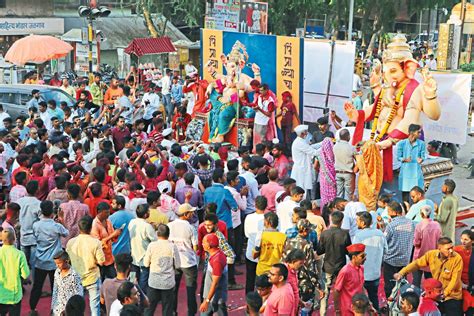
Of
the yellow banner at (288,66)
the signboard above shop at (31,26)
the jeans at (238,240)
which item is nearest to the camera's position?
the jeans at (238,240)

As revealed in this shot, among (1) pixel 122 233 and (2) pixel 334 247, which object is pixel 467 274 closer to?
(2) pixel 334 247

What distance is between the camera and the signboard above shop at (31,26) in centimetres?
3272

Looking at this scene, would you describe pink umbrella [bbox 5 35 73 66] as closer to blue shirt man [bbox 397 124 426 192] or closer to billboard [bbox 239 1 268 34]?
billboard [bbox 239 1 268 34]

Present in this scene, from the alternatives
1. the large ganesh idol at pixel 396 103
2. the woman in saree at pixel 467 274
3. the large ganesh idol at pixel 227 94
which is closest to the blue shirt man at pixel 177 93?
the large ganesh idol at pixel 227 94

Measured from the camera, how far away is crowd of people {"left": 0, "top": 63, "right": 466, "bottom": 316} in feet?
27.4

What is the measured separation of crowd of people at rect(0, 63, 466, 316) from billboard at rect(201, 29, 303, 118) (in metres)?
3.96

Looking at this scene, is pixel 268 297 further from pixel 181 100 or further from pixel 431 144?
pixel 181 100

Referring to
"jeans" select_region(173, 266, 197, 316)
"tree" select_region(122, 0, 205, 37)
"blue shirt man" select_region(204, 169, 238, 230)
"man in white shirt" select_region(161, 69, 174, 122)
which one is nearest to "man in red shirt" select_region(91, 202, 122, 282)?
"jeans" select_region(173, 266, 197, 316)

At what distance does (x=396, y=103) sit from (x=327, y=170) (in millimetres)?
1912

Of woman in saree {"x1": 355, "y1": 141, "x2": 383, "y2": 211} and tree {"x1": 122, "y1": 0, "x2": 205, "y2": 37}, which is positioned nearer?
woman in saree {"x1": 355, "y1": 141, "x2": 383, "y2": 211}

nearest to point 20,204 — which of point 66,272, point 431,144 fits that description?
point 66,272

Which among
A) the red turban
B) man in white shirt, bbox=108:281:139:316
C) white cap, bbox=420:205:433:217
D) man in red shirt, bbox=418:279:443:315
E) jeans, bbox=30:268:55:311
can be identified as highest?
white cap, bbox=420:205:433:217

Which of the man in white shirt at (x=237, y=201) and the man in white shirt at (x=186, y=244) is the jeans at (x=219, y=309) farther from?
the man in white shirt at (x=237, y=201)

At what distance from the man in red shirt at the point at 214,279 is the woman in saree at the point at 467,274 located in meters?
2.57
